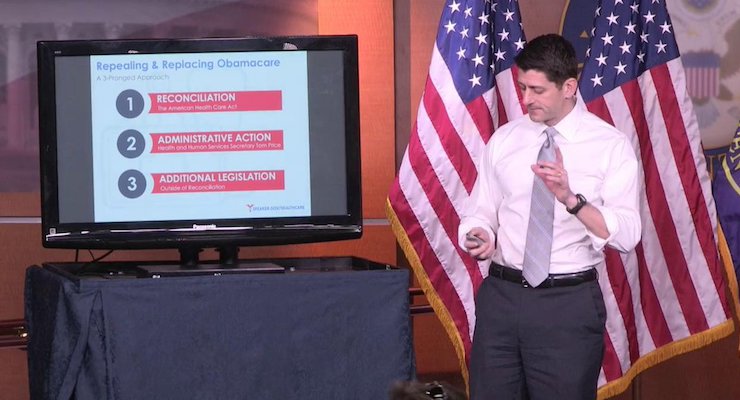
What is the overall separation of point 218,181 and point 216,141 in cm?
12

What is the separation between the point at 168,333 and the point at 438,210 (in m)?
1.40

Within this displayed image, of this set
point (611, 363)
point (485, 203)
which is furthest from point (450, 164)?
point (611, 363)

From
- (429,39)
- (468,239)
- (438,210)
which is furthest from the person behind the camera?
(429,39)

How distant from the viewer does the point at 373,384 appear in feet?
9.25

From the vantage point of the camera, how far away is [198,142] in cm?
310

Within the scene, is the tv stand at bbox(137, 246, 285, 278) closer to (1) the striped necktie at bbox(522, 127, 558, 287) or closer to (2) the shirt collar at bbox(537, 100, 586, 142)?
(1) the striped necktie at bbox(522, 127, 558, 287)

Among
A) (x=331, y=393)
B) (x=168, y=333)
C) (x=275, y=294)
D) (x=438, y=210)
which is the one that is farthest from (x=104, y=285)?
(x=438, y=210)

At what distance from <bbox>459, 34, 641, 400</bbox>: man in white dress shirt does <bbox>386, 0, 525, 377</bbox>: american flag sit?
25.8 inches

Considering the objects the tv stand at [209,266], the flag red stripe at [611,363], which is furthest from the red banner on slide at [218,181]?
the flag red stripe at [611,363]

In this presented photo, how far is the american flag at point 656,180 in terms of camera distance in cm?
397

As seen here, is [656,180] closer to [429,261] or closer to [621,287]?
[621,287]

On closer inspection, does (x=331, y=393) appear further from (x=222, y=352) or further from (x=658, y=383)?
(x=658, y=383)

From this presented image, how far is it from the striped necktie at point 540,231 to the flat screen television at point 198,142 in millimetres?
505

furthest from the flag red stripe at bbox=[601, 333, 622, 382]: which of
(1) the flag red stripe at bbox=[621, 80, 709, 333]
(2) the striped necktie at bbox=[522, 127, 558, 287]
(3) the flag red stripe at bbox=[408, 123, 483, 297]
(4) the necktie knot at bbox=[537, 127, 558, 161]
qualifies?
(4) the necktie knot at bbox=[537, 127, 558, 161]
